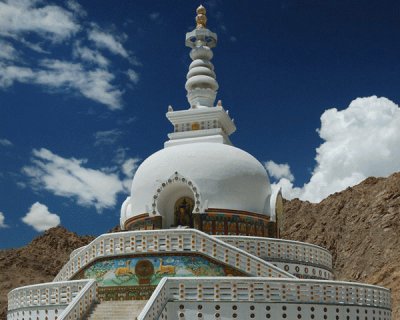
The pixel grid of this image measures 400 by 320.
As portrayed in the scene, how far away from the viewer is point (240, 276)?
16812 millimetres

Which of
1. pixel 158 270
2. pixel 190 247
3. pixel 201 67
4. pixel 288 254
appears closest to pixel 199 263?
pixel 190 247

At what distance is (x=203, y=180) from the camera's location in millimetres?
20953

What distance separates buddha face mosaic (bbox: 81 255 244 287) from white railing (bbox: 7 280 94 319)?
88 cm

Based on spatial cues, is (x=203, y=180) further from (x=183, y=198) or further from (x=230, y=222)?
(x=230, y=222)

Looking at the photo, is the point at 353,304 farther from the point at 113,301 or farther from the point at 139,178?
the point at 139,178

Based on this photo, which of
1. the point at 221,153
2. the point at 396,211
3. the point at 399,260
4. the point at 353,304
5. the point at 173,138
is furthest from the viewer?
the point at 396,211

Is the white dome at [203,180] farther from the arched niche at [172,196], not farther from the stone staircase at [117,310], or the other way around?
the stone staircase at [117,310]

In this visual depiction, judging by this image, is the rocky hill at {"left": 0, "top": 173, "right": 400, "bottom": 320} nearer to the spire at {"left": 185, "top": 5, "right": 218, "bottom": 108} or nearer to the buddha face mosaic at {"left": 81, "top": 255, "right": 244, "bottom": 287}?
the spire at {"left": 185, "top": 5, "right": 218, "bottom": 108}

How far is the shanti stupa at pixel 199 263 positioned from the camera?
1548 centimetres

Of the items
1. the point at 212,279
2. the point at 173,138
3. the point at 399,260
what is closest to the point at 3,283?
the point at 399,260

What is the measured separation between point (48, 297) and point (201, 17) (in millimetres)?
13705

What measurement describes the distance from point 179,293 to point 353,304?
13.7 ft

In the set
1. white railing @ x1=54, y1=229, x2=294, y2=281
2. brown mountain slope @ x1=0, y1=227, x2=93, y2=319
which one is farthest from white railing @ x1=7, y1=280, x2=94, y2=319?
brown mountain slope @ x1=0, y1=227, x2=93, y2=319

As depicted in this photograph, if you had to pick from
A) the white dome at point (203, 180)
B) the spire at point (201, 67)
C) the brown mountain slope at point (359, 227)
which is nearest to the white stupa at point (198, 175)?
the white dome at point (203, 180)
